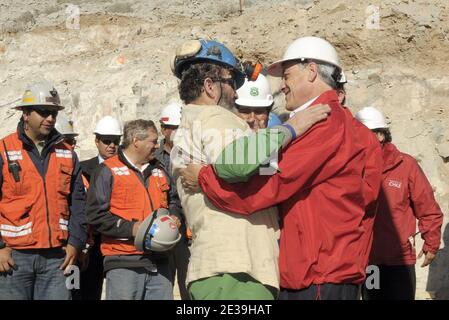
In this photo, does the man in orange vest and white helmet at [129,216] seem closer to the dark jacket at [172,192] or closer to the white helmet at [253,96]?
the dark jacket at [172,192]

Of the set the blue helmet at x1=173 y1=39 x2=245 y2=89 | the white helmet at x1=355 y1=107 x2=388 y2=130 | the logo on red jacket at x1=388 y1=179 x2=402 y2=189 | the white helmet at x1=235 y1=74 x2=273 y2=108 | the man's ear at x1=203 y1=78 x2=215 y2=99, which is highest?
the blue helmet at x1=173 y1=39 x2=245 y2=89

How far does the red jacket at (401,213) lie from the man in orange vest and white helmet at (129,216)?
2.01 meters

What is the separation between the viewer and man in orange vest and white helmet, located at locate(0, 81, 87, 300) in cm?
576

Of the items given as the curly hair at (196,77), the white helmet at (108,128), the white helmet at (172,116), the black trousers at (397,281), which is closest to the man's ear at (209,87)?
the curly hair at (196,77)

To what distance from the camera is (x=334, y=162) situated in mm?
3684

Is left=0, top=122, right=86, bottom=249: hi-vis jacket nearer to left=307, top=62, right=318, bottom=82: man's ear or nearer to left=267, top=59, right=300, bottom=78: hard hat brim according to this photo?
left=267, top=59, right=300, bottom=78: hard hat brim

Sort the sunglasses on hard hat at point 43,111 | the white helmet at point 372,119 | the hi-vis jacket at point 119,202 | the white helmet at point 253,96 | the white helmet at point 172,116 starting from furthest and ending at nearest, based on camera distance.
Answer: the white helmet at point 172,116 → the white helmet at point 253,96 → the white helmet at point 372,119 → the hi-vis jacket at point 119,202 → the sunglasses on hard hat at point 43,111

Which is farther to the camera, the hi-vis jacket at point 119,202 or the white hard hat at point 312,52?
the hi-vis jacket at point 119,202

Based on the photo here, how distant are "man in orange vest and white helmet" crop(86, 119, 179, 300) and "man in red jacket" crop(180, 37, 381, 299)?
261 cm

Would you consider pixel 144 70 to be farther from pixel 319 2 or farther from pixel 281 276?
pixel 281 276

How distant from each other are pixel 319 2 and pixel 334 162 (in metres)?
8.05

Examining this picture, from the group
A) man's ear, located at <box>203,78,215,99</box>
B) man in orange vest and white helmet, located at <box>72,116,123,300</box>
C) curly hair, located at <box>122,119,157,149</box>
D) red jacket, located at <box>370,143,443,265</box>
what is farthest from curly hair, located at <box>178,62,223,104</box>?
red jacket, located at <box>370,143,443,265</box>

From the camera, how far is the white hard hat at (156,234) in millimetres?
5742
